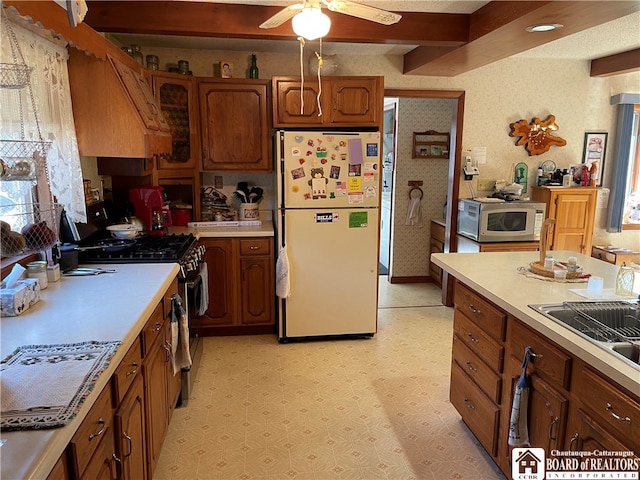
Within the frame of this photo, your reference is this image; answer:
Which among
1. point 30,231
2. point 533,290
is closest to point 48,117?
point 30,231

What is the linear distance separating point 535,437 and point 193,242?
237 cm

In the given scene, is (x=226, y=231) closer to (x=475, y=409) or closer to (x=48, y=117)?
(x=48, y=117)

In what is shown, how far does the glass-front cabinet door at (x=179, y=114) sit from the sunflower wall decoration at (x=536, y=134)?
3.02 metres

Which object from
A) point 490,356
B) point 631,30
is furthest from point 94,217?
point 631,30

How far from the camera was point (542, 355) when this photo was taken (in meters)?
1.81

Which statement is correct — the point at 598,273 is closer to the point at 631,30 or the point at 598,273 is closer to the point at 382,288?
the point at 631,30

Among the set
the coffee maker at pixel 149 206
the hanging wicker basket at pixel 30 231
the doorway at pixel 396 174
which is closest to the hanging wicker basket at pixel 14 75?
the hanging wicker basket at pixel 30 231

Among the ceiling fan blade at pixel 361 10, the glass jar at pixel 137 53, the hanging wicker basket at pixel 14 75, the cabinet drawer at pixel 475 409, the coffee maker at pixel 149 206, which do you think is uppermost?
the glass jar at pixel 137 53

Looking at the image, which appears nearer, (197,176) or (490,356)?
(490,356)

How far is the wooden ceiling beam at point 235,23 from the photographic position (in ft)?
9.41

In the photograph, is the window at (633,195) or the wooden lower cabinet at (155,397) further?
the window at (633,195)

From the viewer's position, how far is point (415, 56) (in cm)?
399

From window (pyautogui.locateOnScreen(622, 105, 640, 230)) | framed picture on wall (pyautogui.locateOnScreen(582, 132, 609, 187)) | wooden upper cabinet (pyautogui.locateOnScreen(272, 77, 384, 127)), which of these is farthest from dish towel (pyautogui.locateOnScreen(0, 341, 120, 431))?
window (pyautogui.locateOnScreen(622, 105, 640, 230))

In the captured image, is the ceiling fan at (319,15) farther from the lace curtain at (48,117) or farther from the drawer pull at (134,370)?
the drawer pull at (134,370)
